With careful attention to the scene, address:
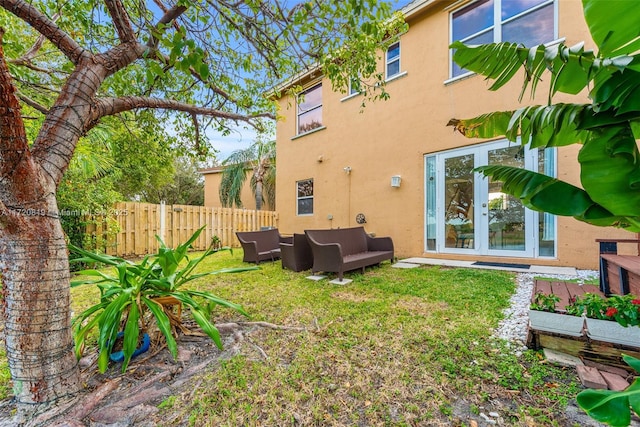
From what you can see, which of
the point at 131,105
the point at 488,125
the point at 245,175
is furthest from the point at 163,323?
the point at 245,175

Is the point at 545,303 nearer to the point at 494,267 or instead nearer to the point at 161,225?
the point at 494,267

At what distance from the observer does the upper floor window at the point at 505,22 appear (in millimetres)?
5699

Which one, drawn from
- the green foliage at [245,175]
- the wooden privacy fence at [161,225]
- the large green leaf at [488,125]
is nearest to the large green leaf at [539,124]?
the large green leaf at [488,125]

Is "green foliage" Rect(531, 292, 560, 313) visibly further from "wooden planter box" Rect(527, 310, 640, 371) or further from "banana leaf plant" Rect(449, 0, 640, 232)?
"banana leaf plant" Rect(449, 0, 640, 232)

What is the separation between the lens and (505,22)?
6.08 meters

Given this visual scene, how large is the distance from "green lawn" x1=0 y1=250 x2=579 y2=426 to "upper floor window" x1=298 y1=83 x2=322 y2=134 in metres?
7.79

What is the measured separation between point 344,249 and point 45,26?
5.16 meters

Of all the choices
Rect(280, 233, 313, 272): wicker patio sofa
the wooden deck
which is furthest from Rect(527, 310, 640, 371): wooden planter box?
Rect(280, 233, 313, 272): wicker patio sofa

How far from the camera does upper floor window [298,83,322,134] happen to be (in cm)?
996

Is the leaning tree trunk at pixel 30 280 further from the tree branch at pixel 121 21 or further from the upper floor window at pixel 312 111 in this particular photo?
the upper floor window at pixel 312 111

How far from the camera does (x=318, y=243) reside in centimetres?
538

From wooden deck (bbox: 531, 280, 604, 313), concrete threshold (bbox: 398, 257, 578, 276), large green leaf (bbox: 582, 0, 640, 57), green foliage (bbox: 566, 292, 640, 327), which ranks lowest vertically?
concrete threshold (bbox: 398, 257, 578, 276)

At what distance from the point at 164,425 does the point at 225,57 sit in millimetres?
4515

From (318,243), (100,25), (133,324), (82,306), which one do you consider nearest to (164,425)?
(133,324)
